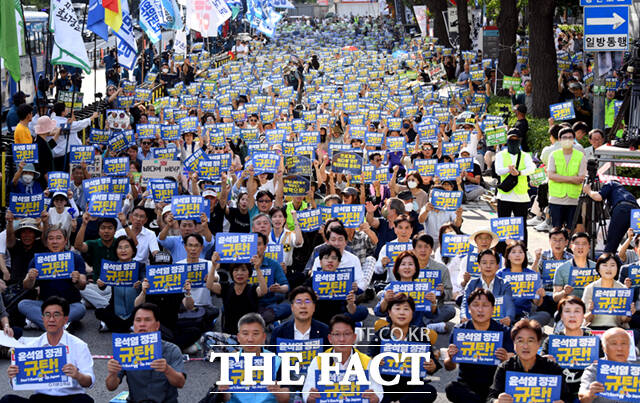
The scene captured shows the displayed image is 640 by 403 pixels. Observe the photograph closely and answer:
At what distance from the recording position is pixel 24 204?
495 inches

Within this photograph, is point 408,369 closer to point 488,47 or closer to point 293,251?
point 293,251

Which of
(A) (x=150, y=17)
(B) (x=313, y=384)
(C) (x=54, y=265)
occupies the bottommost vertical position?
(B) (x=313, y=384)

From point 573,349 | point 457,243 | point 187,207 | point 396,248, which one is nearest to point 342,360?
→ point 573,349

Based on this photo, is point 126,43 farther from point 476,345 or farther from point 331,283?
point 476,345

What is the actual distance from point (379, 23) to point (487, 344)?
3363 inches

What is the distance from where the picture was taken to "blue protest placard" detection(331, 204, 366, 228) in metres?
12.2

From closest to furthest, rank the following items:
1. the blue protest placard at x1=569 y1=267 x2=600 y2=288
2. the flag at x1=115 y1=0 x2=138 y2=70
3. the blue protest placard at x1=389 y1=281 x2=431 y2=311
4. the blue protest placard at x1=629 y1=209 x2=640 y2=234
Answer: the blue protest placard at x1=389 y1=281 x2=431 y2=311 → the blue protest placard at x1=569 y1=267 x2=600 y2=288 → the blue protest placard at x1=629 y1=209 x2=640 y2=234 → the flag at x1=115 y1=0 x2=138 y2=70

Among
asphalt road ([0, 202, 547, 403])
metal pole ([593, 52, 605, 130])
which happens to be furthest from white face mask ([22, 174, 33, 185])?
metal pole ([593, 52, 605, 130])

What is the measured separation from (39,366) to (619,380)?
4182 millimetres

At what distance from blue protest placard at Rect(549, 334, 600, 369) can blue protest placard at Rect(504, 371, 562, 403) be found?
65cm

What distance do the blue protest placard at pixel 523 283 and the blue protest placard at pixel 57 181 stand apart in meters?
6.18

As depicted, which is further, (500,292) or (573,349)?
(500,292)

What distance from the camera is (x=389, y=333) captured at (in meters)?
8.70

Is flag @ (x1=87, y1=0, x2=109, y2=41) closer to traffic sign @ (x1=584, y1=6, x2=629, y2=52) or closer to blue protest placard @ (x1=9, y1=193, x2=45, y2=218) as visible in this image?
blue protest placard @ (x1=9, y1=193, x2=45, y2=218)
